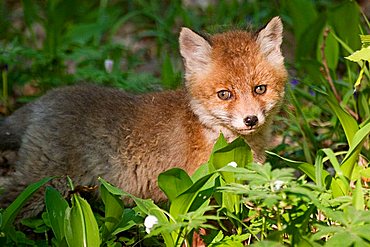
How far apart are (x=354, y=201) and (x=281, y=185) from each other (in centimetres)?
42

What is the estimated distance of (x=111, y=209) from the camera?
3.75 metres

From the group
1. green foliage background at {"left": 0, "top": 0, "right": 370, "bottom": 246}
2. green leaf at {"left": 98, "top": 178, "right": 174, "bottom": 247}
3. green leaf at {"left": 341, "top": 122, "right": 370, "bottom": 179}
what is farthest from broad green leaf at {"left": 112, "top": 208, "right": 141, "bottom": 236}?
green leaf at {"left": 341, "top": 122, "right": 370, "bottom": 179}

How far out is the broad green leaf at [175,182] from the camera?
3686 mm

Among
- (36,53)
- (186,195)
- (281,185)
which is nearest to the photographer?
(281,185)

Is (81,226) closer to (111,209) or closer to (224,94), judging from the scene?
(111,209)

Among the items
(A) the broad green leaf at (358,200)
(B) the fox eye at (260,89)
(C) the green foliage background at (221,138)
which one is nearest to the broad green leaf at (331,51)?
(C) the green foliage background at (221,138)

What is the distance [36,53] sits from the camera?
598 centimetres

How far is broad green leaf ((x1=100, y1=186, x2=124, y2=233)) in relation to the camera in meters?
3.74

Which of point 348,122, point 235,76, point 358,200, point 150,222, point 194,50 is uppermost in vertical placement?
point 194,50

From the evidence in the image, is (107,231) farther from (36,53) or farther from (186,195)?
(36,53)

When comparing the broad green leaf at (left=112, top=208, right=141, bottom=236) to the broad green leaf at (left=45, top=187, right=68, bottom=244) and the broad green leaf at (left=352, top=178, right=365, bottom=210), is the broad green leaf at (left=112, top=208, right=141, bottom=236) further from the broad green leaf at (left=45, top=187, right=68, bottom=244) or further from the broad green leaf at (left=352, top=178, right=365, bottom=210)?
the broad green leaf at (left=352, top=178, right=365, bottom=210)

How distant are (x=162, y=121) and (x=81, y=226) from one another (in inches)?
47.8

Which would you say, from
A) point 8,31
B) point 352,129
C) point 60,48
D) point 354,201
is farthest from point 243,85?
point 8,31

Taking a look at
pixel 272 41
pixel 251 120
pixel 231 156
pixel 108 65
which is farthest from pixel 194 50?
pixel 108 65
